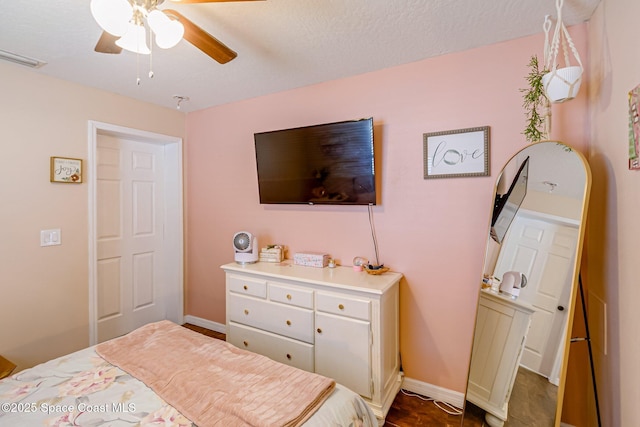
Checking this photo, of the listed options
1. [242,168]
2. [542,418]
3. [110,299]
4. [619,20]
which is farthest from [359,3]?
[110,299]

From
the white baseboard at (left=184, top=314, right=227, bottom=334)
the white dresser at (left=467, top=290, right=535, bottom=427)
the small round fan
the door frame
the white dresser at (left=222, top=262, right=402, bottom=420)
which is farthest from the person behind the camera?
the door frame

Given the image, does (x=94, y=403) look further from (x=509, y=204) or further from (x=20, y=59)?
(x=20, y=59)

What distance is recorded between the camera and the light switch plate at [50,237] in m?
2.29

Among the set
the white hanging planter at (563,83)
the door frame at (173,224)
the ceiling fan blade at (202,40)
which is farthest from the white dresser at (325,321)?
the ceiling fan blade at (202,40)

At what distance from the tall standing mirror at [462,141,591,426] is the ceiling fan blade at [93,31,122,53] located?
2178 mm

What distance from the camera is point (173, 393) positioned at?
1.21m

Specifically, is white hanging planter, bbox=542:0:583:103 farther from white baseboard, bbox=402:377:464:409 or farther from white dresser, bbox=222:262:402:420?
white baseboard, bbox=402:377:464:409

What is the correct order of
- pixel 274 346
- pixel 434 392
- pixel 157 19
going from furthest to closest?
pixel 274 346 → pixel 434 392 → pixel 157 19

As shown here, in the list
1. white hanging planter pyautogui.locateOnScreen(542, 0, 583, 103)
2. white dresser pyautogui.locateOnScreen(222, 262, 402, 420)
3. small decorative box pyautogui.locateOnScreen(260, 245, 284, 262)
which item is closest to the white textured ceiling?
white hanging planter pyautogui.locateOnScreen(542, 0, 583, 103)

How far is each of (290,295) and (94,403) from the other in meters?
1.21

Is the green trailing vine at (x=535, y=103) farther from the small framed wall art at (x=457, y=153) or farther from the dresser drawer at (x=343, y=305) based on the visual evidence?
the dresser drawer at (x=343, y=305)

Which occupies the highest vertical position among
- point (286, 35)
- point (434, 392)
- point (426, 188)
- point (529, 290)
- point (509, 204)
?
point (286, 35)

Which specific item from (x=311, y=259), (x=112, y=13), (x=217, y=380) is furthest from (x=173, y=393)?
(x=112, y=13)

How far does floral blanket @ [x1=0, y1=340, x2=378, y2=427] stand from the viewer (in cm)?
107
